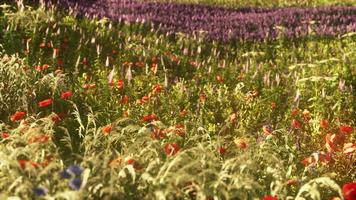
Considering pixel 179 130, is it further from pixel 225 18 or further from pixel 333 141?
pixel 225 18

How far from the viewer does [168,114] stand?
5.21 metres

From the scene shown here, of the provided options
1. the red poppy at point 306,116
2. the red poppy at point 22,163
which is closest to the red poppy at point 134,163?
the red poppy at point 22,163

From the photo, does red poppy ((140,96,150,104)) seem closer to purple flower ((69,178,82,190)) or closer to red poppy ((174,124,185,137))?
red poppy ((174,124,185,137))

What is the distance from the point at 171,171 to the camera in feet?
10.1

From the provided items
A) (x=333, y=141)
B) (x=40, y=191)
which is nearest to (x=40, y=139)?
(x=40, y=191)

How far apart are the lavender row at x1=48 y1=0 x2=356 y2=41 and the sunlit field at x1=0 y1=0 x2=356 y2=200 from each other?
8cm

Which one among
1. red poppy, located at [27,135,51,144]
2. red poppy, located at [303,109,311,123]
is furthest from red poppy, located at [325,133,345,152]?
red poppy, located at [27,135,51,144]

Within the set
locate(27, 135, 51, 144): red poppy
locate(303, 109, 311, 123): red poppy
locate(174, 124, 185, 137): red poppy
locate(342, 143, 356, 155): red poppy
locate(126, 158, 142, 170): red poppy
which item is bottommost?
locate(303, 109, 311, 123): red poppy

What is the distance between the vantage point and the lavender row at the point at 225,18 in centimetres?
1057

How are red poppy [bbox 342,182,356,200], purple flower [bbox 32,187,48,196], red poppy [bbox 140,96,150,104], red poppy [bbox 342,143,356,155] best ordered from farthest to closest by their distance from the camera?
red poppy [bbox 140,96,150,104] → red poppy [bbox 342,143,356,155] → red poppy [bbox 342,182,356,200] → purple flower [bbox 32,187,48,196]

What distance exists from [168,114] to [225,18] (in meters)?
7.48

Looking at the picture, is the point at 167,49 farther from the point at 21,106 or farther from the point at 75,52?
the point at 21,106

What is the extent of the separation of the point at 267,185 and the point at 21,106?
2.19 metres

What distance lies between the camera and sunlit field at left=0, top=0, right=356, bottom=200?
2902 mm
